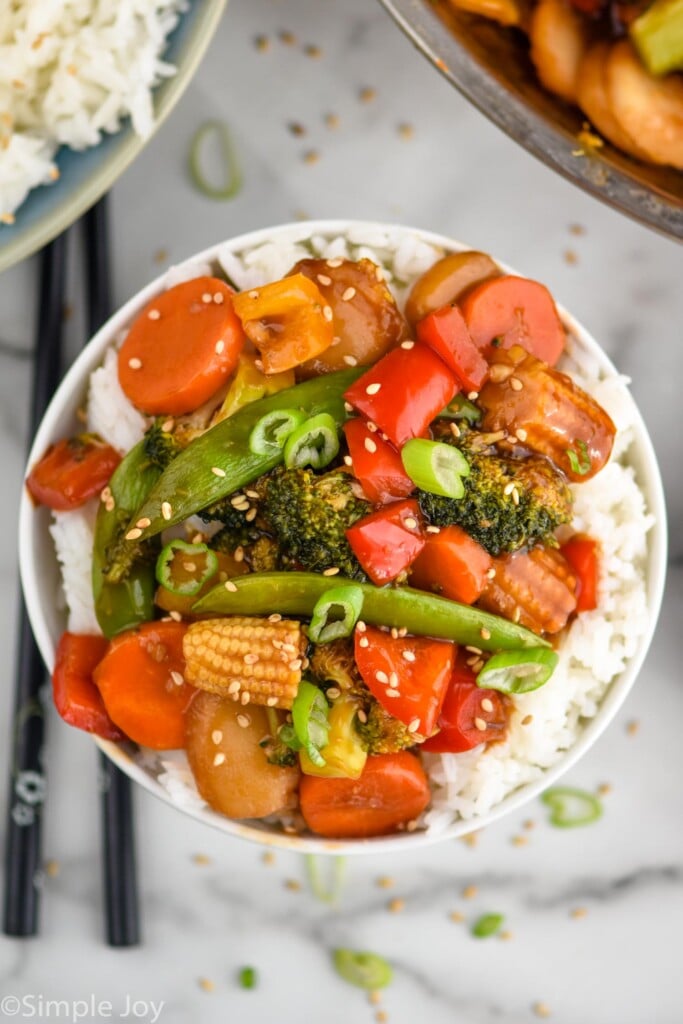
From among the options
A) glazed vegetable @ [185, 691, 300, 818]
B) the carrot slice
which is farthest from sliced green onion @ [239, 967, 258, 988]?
the carrot slice

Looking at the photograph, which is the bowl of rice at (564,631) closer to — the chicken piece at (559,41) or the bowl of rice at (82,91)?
the bowl of rice at (82,91)

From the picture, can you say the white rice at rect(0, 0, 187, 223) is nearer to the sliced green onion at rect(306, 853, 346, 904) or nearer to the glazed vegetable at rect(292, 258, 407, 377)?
the glazed vegetable at rect(292, 258, 407, 377)

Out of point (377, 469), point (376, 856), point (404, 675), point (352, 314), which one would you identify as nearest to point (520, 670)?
point (404, 675)

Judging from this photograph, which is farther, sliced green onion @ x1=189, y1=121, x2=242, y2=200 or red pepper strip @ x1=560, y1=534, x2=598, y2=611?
sliced green onion @ x1=189, y1=121, x2=242, y2=200

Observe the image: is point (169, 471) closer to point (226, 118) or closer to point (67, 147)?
point (67, 147)

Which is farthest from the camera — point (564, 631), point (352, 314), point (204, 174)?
point (204, 174)

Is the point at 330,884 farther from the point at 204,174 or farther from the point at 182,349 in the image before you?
the point at 204,174
